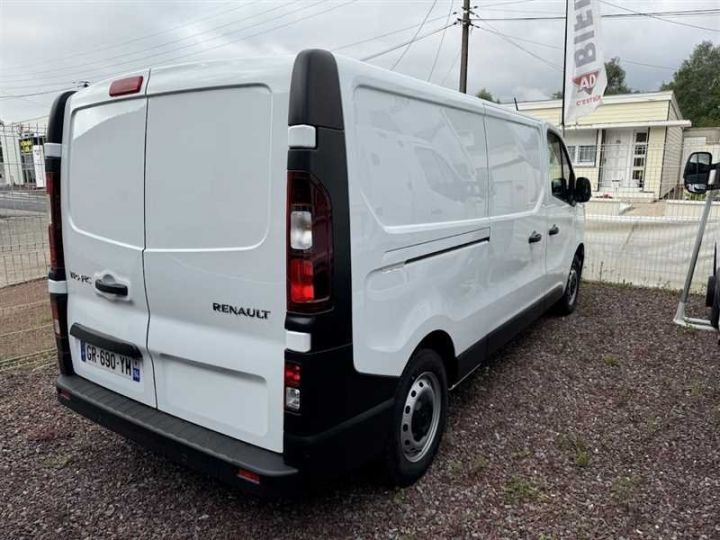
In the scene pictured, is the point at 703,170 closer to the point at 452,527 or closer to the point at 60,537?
the point at 452,527

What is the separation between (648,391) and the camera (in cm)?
413

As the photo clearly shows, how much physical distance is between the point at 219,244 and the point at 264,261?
0.84 feet

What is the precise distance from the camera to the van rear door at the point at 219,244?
207cm

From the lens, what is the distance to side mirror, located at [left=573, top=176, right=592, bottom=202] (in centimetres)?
560

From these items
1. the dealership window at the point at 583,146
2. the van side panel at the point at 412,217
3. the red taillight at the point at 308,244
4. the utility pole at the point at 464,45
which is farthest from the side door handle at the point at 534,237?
the dealership window at the point at 583,146

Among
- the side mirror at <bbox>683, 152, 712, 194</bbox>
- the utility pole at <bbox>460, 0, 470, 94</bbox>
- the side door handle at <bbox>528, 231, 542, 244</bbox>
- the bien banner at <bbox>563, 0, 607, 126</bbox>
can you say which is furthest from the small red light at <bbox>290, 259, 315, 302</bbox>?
the utility pole at <bbox>460, 0, 470, 94</bbox>

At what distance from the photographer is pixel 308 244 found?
200 cm

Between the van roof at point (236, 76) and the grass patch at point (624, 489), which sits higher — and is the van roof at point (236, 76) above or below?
above

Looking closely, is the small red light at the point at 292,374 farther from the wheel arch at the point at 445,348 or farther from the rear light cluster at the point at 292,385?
the wheel arch at the point at 445,348

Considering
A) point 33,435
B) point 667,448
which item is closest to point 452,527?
point 667,448

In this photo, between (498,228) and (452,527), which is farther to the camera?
(498,228)

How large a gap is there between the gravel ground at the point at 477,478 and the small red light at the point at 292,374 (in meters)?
0.92

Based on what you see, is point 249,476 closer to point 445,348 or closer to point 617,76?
point 445,348

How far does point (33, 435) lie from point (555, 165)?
5.00m
